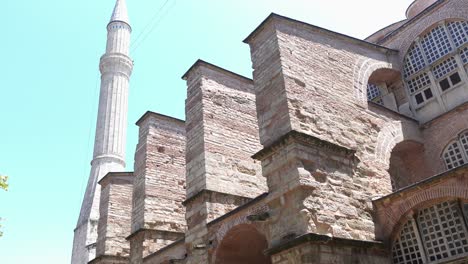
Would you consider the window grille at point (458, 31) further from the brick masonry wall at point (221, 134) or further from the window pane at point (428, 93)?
the brick masonry wall at point (221, 134)

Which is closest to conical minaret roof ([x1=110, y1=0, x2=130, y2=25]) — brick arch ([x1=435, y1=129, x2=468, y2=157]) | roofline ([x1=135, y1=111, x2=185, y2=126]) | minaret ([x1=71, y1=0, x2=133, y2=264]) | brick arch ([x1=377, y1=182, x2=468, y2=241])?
minaret ([x1=71, y1=0, x2=133, y2=264])

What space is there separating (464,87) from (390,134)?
227cm

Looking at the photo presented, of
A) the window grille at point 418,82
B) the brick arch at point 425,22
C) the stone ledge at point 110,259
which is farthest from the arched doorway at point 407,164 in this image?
the stone ledge at point 110,259

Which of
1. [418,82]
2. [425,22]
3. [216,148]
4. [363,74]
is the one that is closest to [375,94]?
[418,82]

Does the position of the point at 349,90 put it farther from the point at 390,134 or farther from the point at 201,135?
the point at 201,135

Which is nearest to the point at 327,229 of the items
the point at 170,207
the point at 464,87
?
the point at 464,87

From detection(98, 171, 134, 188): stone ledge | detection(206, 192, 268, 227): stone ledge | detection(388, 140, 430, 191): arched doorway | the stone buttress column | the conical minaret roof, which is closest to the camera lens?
detection(206, 192, 268, 227): stone ledge

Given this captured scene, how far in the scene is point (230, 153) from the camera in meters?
9.98

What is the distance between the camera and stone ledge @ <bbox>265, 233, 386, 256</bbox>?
5875 millimetres

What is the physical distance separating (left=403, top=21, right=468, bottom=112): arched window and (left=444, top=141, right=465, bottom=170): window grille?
1169mm

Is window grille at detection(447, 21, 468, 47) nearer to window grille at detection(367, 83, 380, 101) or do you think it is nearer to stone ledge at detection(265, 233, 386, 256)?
window grille at detection(367, 83, 380, 101)

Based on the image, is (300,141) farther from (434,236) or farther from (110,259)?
(110,259)

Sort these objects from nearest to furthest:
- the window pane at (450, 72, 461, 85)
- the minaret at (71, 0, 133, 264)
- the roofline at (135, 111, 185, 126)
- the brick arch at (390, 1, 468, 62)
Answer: the window pane at (450, 72, 461, 85)
the brick arch at (390, 1, 468, 62)
the roofline at (135, 111, 185, 126)
the minaret at (71, 0, 133, 264)

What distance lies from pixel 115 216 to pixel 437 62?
1030 cm
